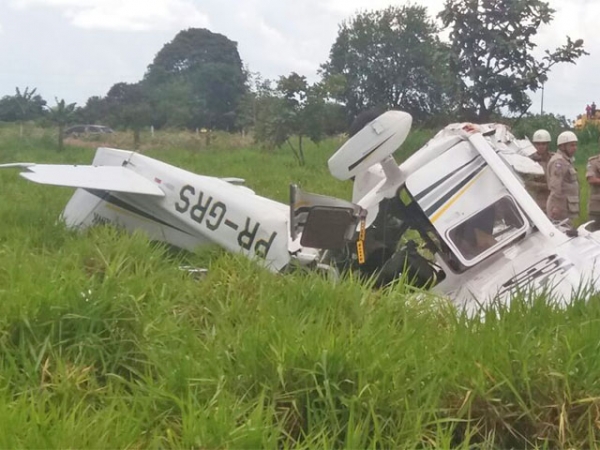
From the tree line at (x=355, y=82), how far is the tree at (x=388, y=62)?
5 cm

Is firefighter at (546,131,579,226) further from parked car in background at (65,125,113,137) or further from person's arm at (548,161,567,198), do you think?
parked car in background at (65,125,113,137)

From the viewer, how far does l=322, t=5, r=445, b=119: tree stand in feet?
115

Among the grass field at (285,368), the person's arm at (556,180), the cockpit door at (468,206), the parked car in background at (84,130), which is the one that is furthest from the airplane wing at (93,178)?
the parked car in background at (84,130)

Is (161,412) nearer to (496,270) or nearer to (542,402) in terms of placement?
(542,402)

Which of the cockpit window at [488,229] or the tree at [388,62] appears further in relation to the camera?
the tree at [388,62]

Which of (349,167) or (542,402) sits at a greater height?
(349,167)

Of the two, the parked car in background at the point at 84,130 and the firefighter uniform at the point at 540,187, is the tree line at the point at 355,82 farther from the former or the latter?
the firefighter uniform at the point at 540,187

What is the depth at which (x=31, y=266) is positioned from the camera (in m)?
4.53

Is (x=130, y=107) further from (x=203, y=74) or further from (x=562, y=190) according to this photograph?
(x=562, y=190)

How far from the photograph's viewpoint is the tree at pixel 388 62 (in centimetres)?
3512

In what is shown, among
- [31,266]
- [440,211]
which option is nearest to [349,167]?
[440,211]

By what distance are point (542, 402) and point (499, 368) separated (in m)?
0.19

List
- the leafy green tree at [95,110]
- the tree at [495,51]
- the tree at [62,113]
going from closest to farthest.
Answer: the tree at [495,51]
the tree at [62,113]
the leafy green tree at [95,110]

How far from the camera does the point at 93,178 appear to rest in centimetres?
746
